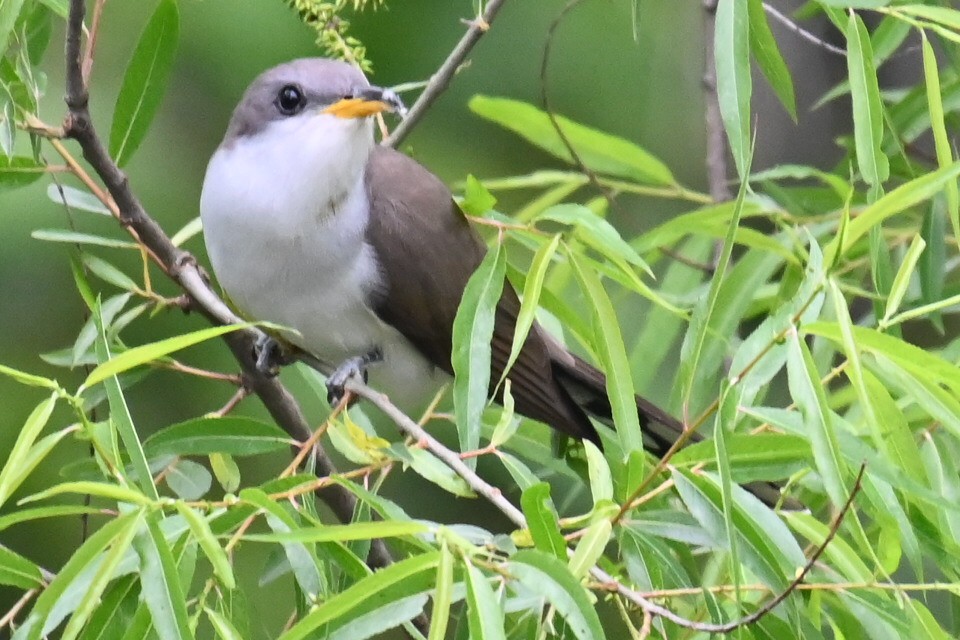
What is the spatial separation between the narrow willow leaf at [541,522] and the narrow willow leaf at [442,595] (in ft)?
0.32

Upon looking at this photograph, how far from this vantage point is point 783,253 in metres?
1.61

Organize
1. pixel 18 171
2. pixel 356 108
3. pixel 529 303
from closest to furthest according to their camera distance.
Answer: pixel 529 303 < pixel 18 171 < pixel 356 108

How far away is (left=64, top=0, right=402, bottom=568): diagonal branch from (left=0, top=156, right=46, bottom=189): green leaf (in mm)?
74

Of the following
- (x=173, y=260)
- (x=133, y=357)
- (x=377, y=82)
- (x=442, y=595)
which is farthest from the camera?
(x=377, y=82)

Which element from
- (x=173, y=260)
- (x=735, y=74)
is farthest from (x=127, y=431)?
(x=735, y=74)

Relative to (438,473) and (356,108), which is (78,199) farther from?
(438,473)

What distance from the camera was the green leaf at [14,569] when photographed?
3.92 ft

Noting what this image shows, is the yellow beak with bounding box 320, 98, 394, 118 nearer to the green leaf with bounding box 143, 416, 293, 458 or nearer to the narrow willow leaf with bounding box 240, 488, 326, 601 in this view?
the green leaf with bounding box 143, 416, 293, 458

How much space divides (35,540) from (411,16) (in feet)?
5.11

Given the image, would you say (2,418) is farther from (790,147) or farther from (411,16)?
(790,147)

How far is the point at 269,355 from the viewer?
1.80m

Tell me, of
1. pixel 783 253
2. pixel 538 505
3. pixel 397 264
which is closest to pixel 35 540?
pixel 397 264

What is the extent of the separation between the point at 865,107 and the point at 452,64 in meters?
0.56

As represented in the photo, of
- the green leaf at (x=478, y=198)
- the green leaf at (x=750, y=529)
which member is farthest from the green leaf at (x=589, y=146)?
the green leaf at (x=750, y=529)
